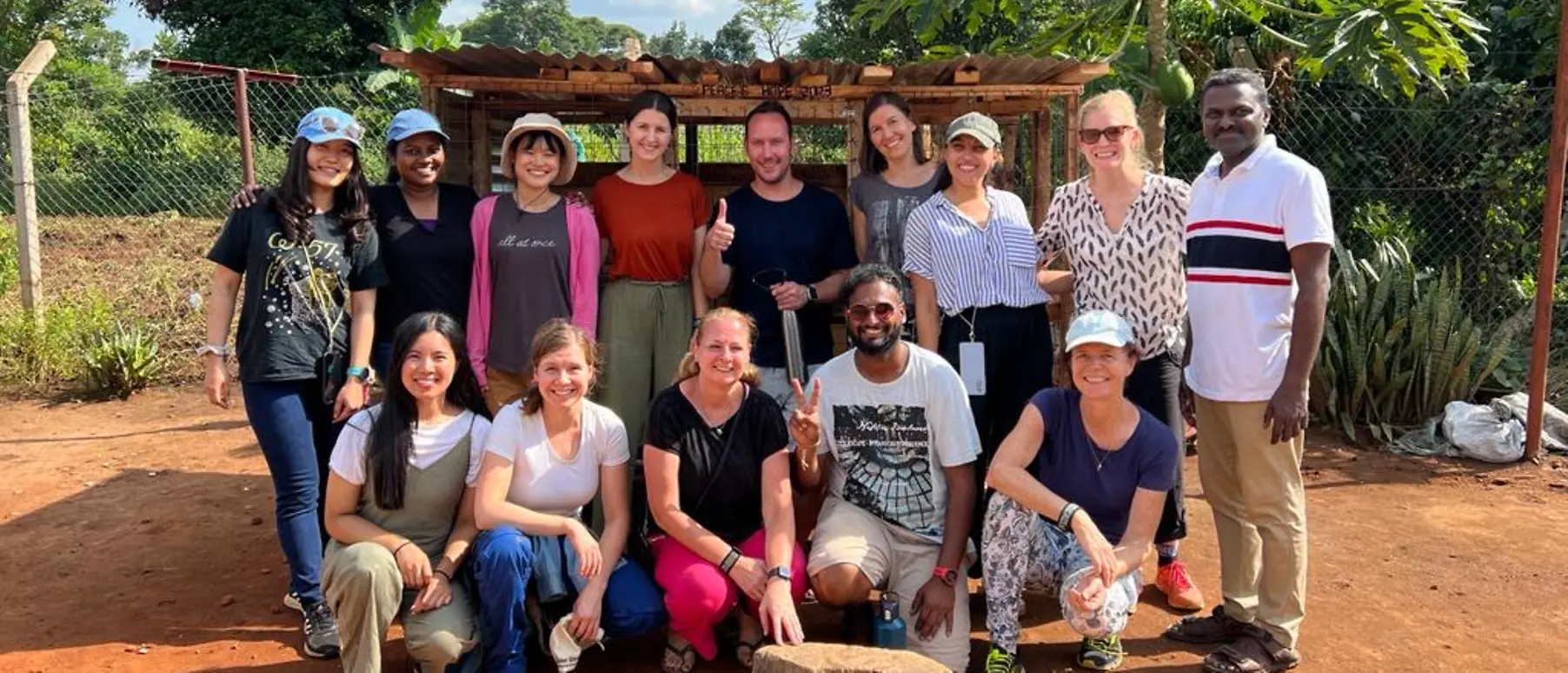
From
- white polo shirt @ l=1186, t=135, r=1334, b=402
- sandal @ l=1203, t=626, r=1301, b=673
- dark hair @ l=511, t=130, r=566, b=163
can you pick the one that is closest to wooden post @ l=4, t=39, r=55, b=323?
dark hair @ l=511, t=130, r=566, b=163

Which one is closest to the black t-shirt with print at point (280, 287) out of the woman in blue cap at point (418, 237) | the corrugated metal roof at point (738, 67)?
the woman in blue cap at point (418, 237)

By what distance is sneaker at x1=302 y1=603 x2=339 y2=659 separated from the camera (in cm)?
375

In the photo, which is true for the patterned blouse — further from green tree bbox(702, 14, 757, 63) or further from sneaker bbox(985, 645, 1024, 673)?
green tree bbox(702, 14, 757, 63)

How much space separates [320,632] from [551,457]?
1040 millimetres

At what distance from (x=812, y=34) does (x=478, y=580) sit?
21045 mm

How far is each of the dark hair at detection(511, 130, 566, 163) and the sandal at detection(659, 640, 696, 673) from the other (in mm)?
1849

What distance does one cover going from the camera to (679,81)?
5.00m

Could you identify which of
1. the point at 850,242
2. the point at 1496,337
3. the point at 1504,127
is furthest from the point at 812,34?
the point at 850,242

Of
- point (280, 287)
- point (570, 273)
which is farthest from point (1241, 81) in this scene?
point (280, 287)

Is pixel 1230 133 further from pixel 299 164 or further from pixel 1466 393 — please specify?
pixel 1466 393

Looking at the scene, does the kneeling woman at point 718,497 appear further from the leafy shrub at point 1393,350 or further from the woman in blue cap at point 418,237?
the leafy shrub at point 1393,350

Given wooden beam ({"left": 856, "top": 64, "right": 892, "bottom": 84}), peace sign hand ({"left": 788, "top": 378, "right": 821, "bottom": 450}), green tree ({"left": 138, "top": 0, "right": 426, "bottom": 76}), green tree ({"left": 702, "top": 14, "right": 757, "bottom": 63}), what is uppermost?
green tree ({"left": 702, "top": 14, "right": 757, "bottom": 63})

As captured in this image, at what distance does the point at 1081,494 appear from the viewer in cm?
356

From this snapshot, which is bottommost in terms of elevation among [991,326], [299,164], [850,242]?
[991,326]
